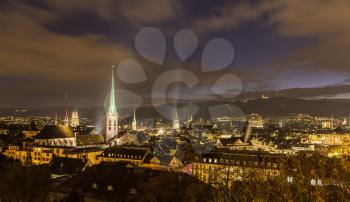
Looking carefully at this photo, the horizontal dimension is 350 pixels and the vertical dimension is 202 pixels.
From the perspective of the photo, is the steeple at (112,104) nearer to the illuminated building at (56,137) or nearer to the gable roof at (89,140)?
the gable roof at (89,140)

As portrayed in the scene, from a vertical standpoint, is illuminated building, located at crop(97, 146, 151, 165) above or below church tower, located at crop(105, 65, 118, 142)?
below

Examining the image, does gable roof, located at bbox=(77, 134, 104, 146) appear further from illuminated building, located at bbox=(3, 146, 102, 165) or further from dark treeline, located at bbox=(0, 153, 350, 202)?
dark treeline, located at bbox=(0, 153, 350, 202)

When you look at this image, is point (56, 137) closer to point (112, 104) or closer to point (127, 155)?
point (112, 104)

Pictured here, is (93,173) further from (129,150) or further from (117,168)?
(129,150)

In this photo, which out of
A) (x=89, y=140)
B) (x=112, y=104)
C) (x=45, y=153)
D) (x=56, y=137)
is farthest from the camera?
(x=112, y=104)

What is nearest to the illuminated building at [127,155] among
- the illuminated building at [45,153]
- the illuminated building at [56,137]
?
the illuminated building at [45,153]

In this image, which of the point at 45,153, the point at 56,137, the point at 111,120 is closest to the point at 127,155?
the point at 45,153

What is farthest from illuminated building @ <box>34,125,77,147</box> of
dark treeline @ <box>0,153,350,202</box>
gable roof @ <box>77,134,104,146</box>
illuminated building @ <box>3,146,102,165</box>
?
dark treeline @ <box>0,153,350,202</box>

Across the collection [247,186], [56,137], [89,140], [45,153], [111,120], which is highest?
[111,120]

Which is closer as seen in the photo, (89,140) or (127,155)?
(127,155)

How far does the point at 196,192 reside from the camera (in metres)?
24.2

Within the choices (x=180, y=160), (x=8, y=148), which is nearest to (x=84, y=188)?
(x=180, y=160)

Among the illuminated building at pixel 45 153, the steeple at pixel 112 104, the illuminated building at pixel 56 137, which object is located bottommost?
the illuminated building at pixel 45 153

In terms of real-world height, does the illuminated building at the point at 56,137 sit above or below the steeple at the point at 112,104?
below
